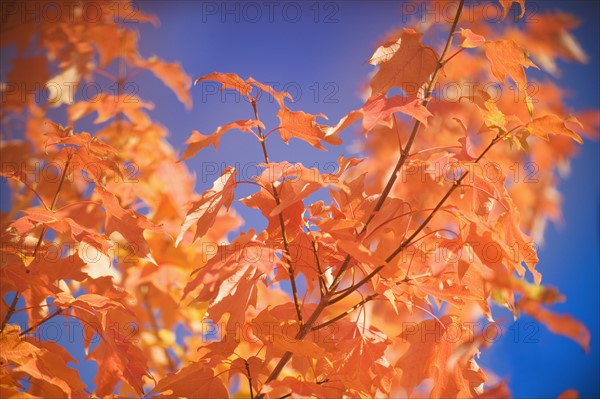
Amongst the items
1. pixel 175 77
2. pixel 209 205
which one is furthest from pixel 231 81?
pixel 175 77

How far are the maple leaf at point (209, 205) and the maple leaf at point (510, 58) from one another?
1.95 ft

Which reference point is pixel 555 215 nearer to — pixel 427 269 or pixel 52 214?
pixel 427 269

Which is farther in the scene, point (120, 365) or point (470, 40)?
point (120, 365)

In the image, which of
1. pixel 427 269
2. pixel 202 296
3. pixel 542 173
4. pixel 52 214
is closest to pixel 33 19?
pixel 52 214

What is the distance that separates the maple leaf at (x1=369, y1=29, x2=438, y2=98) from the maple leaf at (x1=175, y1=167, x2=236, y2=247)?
0.36 metres

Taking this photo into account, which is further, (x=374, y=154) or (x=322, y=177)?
(x=374, y=154)

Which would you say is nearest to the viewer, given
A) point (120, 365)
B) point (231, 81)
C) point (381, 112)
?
point (381, 112)

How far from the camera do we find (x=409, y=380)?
1.06 metres

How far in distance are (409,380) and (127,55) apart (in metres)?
1.80

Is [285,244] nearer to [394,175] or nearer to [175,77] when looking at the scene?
[394,175]

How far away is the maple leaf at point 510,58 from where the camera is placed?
101 centimetres

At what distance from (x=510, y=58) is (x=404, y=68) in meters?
0.22

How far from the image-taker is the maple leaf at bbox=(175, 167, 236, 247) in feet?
3.07

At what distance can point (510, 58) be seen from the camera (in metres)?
1.03
